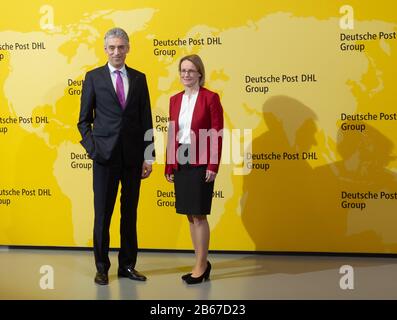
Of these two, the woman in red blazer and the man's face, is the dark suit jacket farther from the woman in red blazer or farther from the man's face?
the woman in red blazer

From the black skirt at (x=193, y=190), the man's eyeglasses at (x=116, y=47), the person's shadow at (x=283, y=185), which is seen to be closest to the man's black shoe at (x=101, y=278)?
the black skirt at (x=193, y=190)

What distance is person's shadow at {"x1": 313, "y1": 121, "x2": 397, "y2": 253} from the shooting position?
446 centimetres

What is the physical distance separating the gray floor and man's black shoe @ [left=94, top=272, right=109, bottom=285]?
47 mm

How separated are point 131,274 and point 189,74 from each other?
1.53 meters

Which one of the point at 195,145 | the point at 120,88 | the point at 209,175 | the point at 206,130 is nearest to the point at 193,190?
the point at 209,175

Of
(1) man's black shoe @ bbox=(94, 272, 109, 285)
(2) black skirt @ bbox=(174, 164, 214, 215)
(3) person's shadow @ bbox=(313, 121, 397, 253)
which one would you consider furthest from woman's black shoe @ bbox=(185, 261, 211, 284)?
(3) person's shadow @ bbox=(313, 121, 397, 253)

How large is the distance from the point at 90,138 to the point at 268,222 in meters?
1.81

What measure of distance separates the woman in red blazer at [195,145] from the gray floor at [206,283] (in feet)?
0.99

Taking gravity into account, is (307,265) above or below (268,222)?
below

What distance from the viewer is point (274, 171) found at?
4.60 m

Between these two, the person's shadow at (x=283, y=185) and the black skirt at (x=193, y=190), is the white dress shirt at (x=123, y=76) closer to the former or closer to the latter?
the black skirt at (x=193, y=190)

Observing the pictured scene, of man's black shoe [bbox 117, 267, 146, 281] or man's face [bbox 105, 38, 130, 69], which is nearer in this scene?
man's face [bbox 105, 38, 130, 69]
